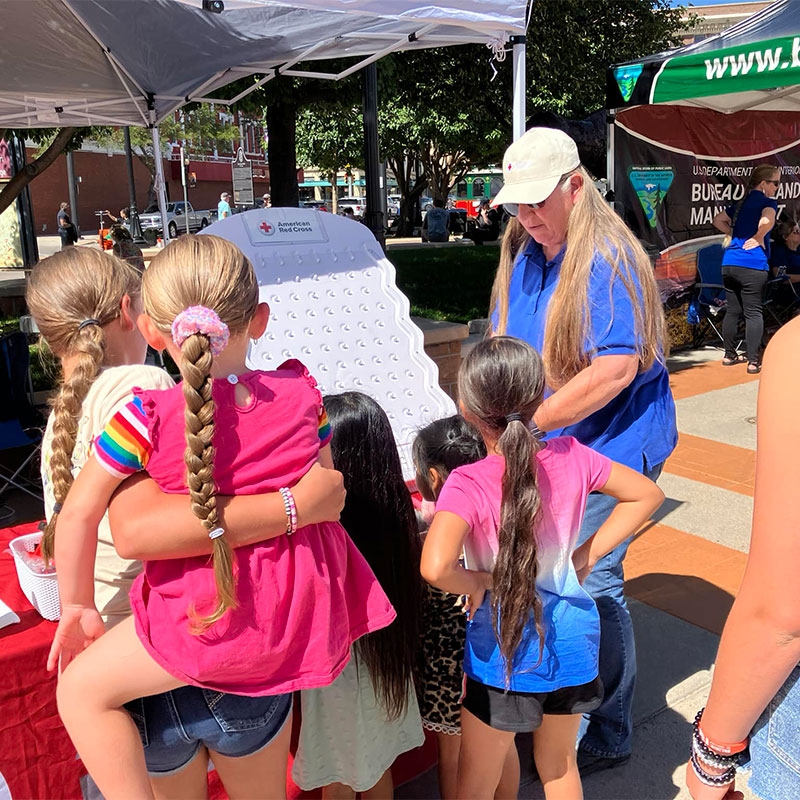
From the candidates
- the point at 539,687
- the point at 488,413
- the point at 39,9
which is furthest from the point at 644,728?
the point at 39,9

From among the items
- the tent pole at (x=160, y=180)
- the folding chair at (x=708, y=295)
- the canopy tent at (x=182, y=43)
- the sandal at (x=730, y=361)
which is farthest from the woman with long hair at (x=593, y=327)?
the folding chair at (x=708, y=295)

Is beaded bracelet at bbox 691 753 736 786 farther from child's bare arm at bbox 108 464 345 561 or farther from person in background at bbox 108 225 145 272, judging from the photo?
person in background at bbox 108 225 145 272

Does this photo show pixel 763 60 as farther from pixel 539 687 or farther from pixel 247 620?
pixel 247 620

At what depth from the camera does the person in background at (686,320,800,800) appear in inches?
36.4

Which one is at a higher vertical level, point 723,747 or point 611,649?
point 723,747

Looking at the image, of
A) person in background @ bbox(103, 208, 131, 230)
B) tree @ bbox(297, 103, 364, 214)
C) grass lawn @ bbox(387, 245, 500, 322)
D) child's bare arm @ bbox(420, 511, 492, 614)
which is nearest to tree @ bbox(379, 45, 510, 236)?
tree @ bbox(297, 103, 364, 214)

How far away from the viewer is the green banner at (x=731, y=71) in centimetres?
520

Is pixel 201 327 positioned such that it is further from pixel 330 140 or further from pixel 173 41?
pixel 330 140

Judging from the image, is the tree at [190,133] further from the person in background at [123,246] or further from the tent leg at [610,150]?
the tent leg at [610,150]

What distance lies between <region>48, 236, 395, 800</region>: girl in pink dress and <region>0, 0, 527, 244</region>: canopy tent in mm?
2364

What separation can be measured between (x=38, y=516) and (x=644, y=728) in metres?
3.58

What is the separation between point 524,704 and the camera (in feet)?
5.71

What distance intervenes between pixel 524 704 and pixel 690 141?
850 cm

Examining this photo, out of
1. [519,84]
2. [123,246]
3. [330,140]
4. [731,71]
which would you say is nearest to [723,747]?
[519,84]
